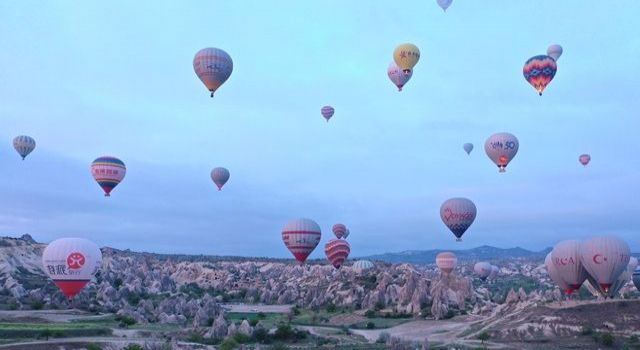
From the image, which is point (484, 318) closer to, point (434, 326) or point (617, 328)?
point (434, 326)

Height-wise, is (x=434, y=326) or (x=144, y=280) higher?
(x=144, y=280)

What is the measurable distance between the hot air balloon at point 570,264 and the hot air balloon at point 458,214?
10587 millimetres

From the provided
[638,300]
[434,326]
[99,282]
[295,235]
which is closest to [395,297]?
[434,326]

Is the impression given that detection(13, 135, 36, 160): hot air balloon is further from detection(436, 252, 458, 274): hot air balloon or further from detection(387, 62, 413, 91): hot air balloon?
detection(436, 252, 458, 274): hot air balloon

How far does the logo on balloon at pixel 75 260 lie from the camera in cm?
4709

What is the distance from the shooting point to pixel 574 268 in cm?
5366

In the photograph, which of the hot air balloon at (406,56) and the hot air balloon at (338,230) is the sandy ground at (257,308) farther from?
the hot air balloon at (406,56)

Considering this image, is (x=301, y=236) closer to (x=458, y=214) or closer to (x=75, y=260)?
(x=458, y=214)

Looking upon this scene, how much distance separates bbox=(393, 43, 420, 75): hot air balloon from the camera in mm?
65875

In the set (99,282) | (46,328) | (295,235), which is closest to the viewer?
(46,328)

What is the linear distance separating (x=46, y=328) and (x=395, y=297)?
46205mm

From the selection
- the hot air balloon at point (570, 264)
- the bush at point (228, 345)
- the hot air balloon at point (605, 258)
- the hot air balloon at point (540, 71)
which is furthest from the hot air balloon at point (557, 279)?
the bush at point (228, 345)

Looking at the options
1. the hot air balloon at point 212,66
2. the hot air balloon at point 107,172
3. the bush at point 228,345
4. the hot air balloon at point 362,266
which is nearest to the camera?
the bush at point 228,345

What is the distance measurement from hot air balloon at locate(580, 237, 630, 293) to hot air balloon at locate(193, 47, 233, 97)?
113 feet
